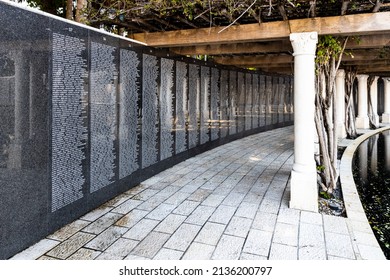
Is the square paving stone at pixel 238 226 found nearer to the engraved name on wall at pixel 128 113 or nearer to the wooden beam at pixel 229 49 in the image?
the engraved name on wall at pixel 128 113

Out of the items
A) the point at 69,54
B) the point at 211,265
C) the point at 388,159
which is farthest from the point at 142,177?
the point at 388,159

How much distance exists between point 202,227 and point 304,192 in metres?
1.74

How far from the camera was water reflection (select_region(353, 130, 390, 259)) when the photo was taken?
4.02 metres

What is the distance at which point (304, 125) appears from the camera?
4.57m

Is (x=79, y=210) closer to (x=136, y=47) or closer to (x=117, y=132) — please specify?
(x=117, y=132)

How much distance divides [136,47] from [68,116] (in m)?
2.13

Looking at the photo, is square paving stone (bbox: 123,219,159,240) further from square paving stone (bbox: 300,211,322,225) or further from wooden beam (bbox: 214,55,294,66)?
wooden beam (bbox: 214,55,294,66)

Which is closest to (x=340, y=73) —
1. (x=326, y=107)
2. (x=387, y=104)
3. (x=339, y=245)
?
(x=326, y=107)

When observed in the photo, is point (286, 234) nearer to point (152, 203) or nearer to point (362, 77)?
point (152, 203)

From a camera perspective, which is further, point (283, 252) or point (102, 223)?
point (102, 223)

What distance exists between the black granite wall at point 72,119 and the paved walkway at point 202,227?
311 mm

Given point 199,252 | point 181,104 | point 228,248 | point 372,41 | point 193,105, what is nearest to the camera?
point 199,252

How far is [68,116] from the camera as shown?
379cm

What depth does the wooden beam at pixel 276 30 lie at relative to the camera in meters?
4.23
